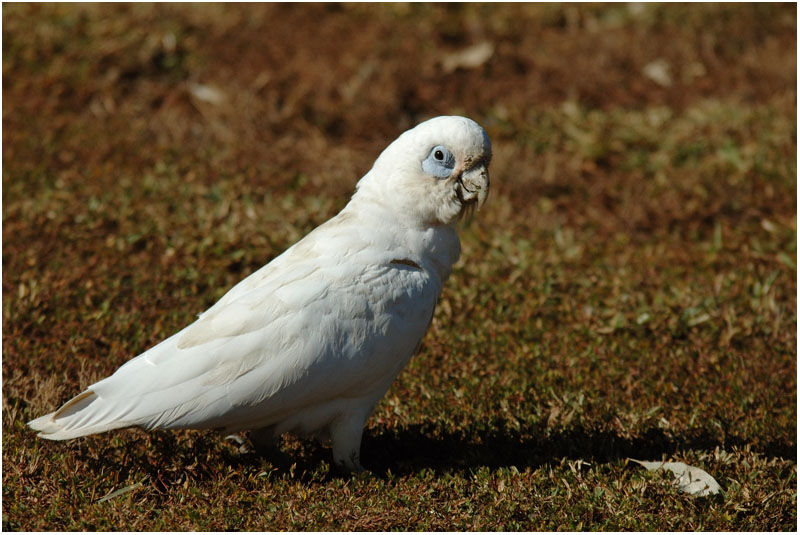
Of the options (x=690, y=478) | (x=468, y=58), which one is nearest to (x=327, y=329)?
(x=690, y=478)

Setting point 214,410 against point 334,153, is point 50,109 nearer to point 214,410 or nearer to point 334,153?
point 334,153

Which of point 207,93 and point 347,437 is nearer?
point 347,437

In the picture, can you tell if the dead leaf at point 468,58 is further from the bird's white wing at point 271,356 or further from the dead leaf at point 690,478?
the dead leaf at point 690,478

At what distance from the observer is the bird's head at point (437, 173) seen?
366 centimetres

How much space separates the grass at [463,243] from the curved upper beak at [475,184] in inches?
44.6

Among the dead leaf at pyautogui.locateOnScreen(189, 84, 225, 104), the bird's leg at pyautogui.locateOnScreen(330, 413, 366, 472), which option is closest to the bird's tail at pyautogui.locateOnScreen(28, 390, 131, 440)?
the bird's leg at pyautogui.locateOnScreen(330, 413, 366, 472)

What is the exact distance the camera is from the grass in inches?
141

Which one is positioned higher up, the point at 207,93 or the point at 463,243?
the point at 207,93

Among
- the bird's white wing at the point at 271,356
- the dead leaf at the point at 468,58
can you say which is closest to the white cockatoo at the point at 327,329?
the bird's white wing at the point at 271,356

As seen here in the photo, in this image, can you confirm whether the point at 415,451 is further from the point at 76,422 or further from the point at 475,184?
the point at 76,422

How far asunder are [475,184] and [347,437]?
3.95ft

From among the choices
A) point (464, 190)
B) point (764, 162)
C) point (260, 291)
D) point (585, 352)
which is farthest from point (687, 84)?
point (260, 291)

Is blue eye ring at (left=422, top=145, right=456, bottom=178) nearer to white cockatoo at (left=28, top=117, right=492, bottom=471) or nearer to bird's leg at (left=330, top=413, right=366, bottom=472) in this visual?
white cockatoo at (left=28, top=117, right=492, bottom=471)

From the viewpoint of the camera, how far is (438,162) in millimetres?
3686
